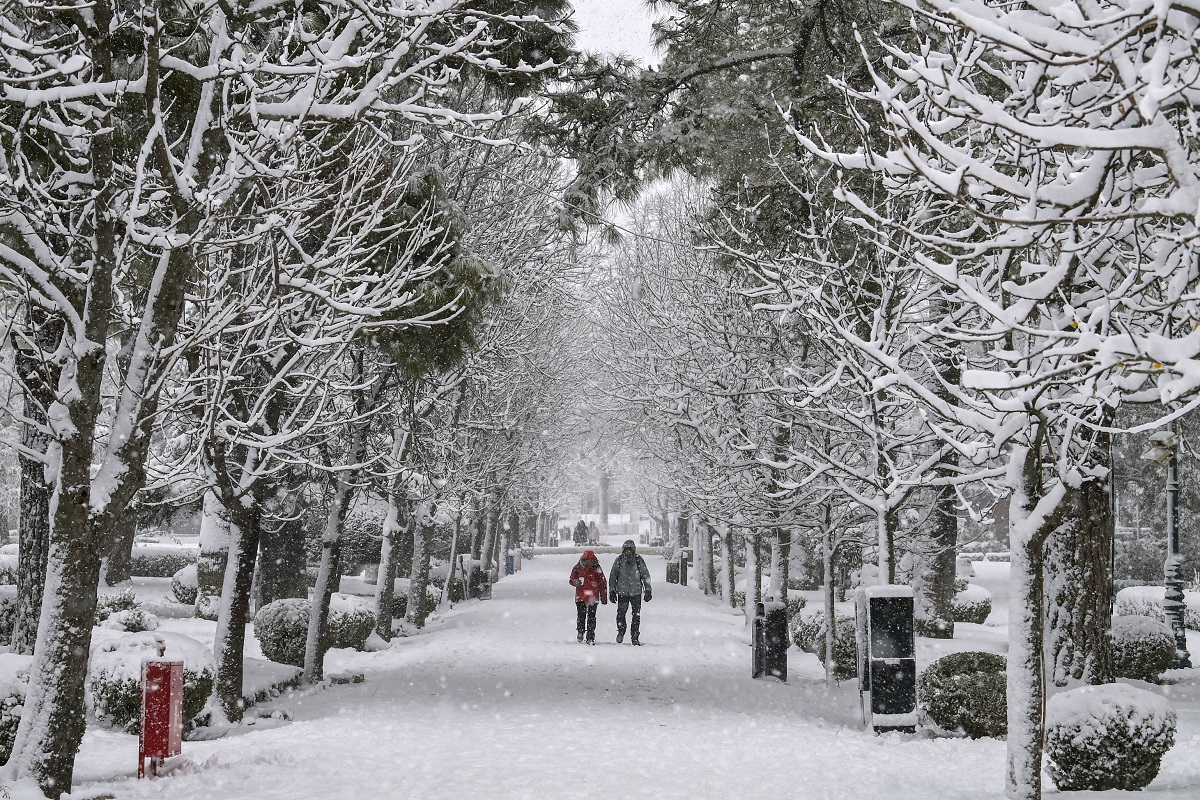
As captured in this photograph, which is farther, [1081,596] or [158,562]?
[158,562]

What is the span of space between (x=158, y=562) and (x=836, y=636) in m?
24.5

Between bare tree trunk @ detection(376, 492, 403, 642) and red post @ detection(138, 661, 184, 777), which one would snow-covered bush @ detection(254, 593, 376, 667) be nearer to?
Answer: bare tree trunk @ detection(376, 492, 403, 642)

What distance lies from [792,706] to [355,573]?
74.1ft

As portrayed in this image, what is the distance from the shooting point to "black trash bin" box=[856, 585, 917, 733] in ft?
30.5

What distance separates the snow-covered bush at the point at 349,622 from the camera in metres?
14.2

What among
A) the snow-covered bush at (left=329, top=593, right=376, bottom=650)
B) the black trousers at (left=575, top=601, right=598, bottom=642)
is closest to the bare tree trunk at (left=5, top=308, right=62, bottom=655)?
the snow-covered bush at (left=329, top=593, right=376, bottom=650)

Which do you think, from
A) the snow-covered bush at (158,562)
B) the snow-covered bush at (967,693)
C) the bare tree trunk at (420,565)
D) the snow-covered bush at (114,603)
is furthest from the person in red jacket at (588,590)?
the snow-covered bush at (158,562)

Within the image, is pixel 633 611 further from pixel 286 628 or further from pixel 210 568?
pixel 210 568

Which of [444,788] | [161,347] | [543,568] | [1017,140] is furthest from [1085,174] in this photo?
[543,568]

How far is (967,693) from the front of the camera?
929 cm

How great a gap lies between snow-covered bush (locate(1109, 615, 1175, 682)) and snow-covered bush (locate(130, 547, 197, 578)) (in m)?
26.2

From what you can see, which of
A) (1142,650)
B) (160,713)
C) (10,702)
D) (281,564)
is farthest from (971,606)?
(10,702)

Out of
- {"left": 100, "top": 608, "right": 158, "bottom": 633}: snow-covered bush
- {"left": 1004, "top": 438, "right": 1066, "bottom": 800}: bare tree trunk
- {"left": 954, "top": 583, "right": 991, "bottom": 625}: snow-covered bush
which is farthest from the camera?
{"left": 954, "top": 583, "right": 991, "bottom": 625}: snow-covered bush

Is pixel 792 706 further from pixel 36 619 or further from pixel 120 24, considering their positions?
pixel 120 24
